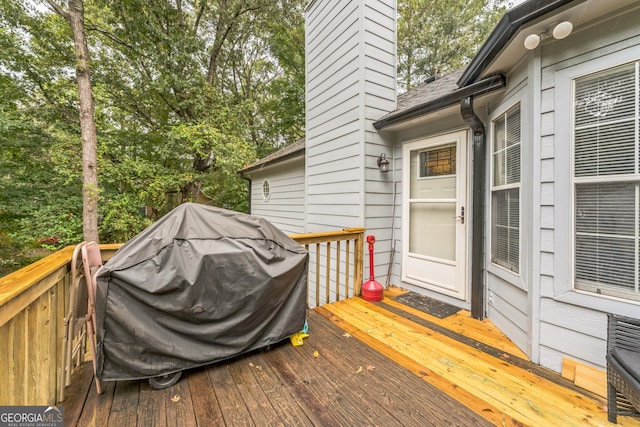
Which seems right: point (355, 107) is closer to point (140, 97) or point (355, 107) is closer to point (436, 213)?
point (436, 213)

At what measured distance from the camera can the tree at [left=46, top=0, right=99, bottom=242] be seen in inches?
222

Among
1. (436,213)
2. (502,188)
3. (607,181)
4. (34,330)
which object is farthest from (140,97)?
(607,181)

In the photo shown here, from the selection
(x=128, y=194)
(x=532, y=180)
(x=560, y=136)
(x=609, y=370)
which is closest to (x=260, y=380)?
(x=609, y=370)

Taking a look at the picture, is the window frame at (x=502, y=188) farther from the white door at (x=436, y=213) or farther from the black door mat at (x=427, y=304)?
the black door mat at (x=427, y=304)

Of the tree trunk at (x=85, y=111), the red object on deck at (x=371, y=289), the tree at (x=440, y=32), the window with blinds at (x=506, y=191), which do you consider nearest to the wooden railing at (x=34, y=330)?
the red object on deck at (x=371, y=289)

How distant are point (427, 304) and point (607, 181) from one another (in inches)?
78.9

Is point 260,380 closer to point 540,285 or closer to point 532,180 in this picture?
point 540,285

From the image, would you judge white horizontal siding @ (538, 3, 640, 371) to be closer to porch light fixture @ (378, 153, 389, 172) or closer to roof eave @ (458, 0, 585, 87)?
roof eave @ (458, 0, 585, 87)

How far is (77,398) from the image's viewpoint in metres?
1.62

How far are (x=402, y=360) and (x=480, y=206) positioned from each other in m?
1.70

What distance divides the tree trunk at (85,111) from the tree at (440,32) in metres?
9.99

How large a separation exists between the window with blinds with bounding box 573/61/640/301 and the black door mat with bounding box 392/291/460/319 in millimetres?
1310

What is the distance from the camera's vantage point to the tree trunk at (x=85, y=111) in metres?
5.64

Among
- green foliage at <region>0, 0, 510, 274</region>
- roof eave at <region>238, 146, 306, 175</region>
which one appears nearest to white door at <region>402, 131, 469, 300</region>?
roof eave at <region>238, 146, 306, 175</region>
